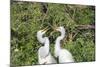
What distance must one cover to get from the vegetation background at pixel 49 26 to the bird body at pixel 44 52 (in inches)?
1.5

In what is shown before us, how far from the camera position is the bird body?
2.06 m

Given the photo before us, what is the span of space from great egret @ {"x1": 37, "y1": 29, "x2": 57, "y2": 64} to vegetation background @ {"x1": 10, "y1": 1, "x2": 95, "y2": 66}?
38mm

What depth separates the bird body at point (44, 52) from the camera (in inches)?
81.1

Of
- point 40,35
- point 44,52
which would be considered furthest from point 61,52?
point 40,35

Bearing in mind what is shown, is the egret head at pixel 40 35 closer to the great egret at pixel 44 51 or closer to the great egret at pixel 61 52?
the great egret at pixel 44 51

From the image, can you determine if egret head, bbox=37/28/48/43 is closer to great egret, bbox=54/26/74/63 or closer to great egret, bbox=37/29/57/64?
great egret, bbox=37/29/57/64

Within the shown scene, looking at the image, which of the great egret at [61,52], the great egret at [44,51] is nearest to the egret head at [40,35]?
the great egret at [44,51]

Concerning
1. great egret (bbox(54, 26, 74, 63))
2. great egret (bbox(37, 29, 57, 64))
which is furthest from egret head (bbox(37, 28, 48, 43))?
great egret (bbox(54, 26, 74, 63))

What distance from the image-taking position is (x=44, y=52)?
2076 mm

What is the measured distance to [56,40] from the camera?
2133 mm

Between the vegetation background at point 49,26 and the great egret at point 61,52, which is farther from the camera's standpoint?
the great egret at point 61,52

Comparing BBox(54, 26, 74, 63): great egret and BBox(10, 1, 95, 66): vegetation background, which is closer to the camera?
BBox(10, 1, 95, 66): vegetation background

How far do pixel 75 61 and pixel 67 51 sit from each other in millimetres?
148
